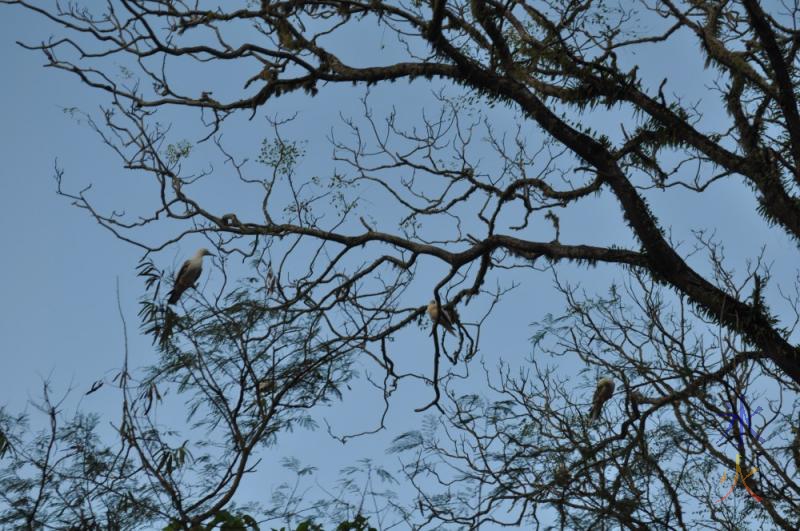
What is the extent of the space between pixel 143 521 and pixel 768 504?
3433 mm

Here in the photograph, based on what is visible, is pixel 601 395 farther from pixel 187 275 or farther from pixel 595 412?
pixel 187 275

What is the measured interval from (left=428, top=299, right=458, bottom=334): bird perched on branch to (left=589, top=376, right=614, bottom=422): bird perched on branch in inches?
40.9

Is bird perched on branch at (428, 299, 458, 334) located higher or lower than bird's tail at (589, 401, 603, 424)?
higher

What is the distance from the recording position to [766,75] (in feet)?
21.5

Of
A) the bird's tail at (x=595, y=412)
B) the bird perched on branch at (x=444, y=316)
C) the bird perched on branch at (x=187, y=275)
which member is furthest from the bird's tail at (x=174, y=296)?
the bird's tail at (x=595, y=412)

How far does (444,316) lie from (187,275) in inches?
67.2

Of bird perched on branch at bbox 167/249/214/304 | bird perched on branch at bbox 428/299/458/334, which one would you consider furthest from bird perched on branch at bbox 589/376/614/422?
bird perched on branch at bbox 167/249/214/304

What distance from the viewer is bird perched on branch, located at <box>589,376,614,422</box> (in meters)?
6.49

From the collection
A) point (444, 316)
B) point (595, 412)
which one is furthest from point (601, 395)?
point (444, 316)

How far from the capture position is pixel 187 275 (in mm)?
6625

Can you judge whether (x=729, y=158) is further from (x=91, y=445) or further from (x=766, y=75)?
(x=91, y=445)

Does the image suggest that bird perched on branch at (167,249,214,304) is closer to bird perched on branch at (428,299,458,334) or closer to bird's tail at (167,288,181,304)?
bird's tail at (167,288,181,304)

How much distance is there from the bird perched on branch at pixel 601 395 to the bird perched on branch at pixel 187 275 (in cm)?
265

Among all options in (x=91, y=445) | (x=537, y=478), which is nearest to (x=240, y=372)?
(x=91, y=445)
